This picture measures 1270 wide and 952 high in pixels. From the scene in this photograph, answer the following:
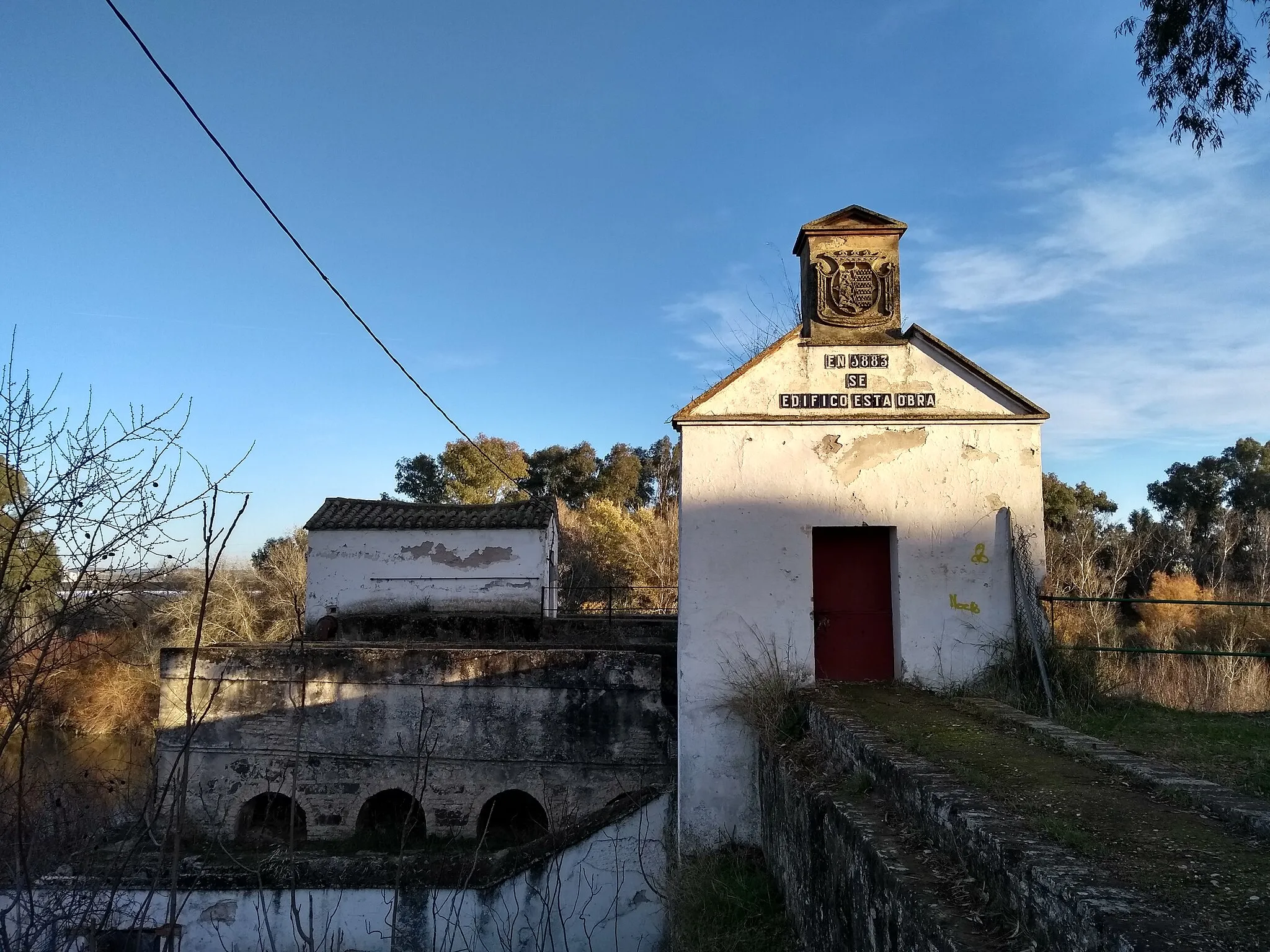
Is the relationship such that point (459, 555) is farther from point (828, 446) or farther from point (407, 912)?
point (828, 446)

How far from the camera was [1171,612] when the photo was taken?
2408 centimetres

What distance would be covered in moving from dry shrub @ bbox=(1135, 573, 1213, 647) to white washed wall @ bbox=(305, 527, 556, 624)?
16.4 meters

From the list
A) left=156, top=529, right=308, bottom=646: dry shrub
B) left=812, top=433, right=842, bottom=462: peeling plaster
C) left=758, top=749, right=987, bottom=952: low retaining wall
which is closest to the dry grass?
left=812, top=433, right=842, bottom=462: peeling plaster

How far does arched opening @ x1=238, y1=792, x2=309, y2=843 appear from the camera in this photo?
13.2 metres

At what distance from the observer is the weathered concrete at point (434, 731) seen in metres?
12.7

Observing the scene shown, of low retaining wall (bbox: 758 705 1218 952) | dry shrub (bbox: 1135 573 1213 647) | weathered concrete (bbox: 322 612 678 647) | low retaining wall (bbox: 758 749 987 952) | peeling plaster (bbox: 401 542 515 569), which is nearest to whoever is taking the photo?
low retaining wall (bbox: 758 705 1218 952)

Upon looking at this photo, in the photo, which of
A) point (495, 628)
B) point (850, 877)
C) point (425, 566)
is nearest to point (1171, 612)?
point (495, 628)

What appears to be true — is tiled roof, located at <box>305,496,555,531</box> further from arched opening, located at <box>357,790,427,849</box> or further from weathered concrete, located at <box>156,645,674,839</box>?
arched opening, located at <box>357,790,427,849</box>

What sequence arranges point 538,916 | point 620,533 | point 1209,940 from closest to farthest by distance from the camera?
point 1209,940, point 538,916, point 620,533

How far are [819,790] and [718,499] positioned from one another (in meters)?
3.89

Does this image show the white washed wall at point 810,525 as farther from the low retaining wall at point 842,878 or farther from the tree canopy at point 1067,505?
the tree canopy at point 1067,505

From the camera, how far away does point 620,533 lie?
31656 millimetres

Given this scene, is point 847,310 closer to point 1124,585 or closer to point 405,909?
point 405,909

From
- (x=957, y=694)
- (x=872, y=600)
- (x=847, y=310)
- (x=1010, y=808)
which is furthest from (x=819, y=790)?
(x=847, y=310)
